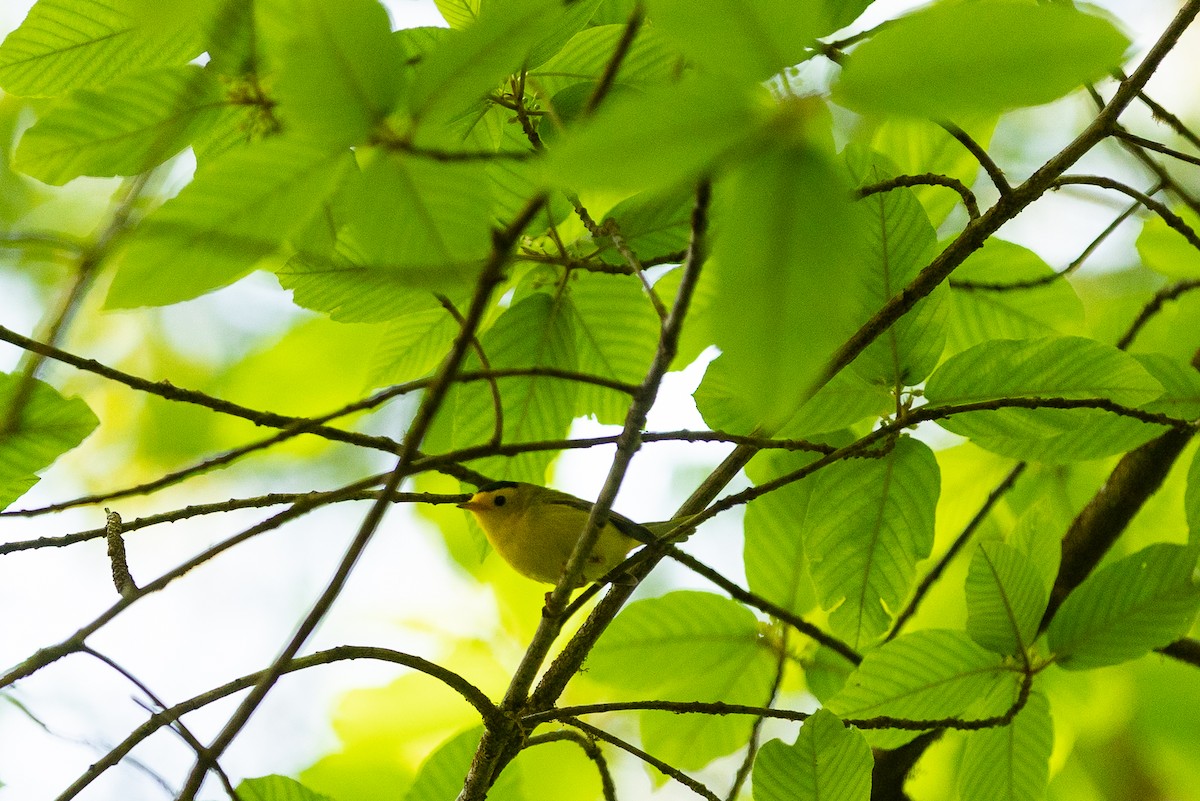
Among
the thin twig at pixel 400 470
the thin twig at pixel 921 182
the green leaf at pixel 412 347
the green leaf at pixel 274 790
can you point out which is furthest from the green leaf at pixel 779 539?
the thin twig at pixel 400 470

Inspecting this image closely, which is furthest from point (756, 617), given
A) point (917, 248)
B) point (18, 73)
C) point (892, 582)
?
point (18, 73)

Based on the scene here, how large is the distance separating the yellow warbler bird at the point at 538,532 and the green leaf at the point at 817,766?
123 cm

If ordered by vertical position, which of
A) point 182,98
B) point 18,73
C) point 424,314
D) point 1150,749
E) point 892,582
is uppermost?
point 18,73

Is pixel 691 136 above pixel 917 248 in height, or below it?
below

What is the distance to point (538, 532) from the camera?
2.86 m

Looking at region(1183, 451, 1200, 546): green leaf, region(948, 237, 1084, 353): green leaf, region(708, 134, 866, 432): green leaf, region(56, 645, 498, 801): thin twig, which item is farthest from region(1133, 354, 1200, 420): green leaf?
region(708, 134, 866, 432): green leaf

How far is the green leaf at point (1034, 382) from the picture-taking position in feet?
4.87

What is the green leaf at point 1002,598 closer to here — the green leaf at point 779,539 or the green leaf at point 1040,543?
the green leaf at point 1040,543

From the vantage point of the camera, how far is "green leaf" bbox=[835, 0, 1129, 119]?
1.69 feet

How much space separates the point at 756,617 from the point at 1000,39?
1609 millimetres

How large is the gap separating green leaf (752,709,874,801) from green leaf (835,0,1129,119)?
1.12 m

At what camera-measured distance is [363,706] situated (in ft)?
8.73

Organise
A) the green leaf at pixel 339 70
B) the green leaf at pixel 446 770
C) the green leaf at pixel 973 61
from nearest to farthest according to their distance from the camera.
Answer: the green leaf at pixel 973 61, the green leaf at pixel 339 70, the green leaf at pixel 446 770

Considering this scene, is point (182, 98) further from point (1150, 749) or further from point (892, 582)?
point (1150, 749)
